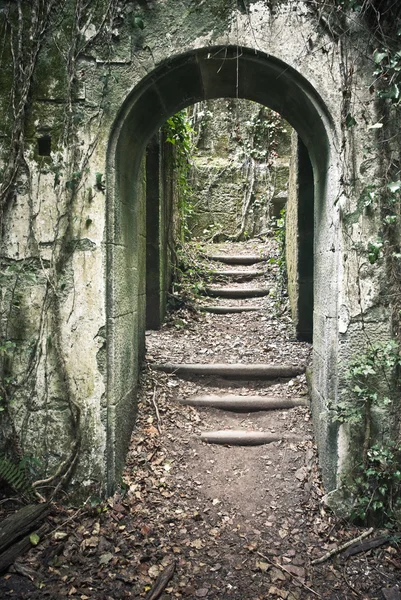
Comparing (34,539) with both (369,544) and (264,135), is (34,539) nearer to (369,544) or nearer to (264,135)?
(369,544)

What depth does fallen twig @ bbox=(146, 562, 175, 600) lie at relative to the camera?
2271 millimetres

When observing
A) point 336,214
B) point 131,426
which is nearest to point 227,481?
point 131,426

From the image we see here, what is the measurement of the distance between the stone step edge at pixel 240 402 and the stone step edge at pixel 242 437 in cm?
35

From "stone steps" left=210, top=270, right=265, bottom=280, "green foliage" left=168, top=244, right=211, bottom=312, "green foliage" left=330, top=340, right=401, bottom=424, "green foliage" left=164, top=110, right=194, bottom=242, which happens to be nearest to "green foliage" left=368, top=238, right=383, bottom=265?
"green foliage" left=330, top=340, right=401, bottom=424

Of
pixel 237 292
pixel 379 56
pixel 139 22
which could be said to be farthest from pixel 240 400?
pixel 237 292

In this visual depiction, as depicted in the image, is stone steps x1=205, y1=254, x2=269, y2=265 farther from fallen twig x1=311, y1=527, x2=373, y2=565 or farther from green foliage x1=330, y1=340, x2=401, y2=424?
fallen twig x1=311, y1=527, x2=373, y2=565

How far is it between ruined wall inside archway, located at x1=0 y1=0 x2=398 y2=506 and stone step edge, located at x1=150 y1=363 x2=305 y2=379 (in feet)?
4.58

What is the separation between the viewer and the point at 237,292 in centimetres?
710

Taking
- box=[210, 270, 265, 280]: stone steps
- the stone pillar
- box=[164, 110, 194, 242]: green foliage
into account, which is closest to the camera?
the stone pillar

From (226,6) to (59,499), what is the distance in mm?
3385

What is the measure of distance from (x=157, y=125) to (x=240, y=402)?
8.33ft

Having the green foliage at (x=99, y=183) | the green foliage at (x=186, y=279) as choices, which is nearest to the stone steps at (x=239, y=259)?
the green foliage at (x=186, y=279)

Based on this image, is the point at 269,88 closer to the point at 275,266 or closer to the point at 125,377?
the point at 125,377

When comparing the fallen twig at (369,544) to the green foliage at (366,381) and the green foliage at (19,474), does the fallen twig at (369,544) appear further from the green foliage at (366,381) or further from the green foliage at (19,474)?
the green foliage at (19,474)
